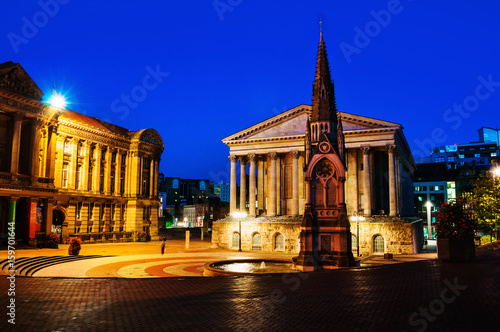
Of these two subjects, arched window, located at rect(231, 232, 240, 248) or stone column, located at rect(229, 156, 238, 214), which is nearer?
arched window, located at rect(231, 232, 240, 248)

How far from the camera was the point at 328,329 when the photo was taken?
9.38 metres

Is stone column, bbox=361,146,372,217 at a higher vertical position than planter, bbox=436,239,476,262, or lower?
higher

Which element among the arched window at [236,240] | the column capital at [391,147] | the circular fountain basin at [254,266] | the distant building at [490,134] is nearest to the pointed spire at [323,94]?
the circular fountain basin at [254,266]

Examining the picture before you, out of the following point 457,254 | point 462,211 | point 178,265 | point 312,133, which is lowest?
point 178,265

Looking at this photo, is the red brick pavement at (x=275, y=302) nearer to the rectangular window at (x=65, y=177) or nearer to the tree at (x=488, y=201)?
the tree at (x=488, y=201)

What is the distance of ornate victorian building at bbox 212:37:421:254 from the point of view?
45.6m

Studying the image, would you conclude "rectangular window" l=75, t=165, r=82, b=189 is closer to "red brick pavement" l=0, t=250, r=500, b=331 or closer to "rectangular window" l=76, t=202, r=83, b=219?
"rectangular window" l=76, t=202, r=83, b=219

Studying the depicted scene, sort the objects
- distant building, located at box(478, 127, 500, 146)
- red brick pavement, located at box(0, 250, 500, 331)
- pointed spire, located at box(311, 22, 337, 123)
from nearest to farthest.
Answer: red brick pavement, located at box(0, 250, 500, 331) < pointed spire, located at box(311, 22, 337, 123) < distant building, located at box(478, 127, 500, 146)

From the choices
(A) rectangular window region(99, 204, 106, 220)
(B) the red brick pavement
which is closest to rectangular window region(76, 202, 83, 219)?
(A) rectangular window region(99, 204, 106, 220)

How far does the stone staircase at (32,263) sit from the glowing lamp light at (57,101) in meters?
19.4

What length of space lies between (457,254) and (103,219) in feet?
159

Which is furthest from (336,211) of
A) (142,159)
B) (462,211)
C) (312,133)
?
(142,159)

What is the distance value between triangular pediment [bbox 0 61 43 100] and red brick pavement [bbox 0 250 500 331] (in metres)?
28.4

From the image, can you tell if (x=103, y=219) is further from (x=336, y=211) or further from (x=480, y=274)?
(x=480, y=274)
